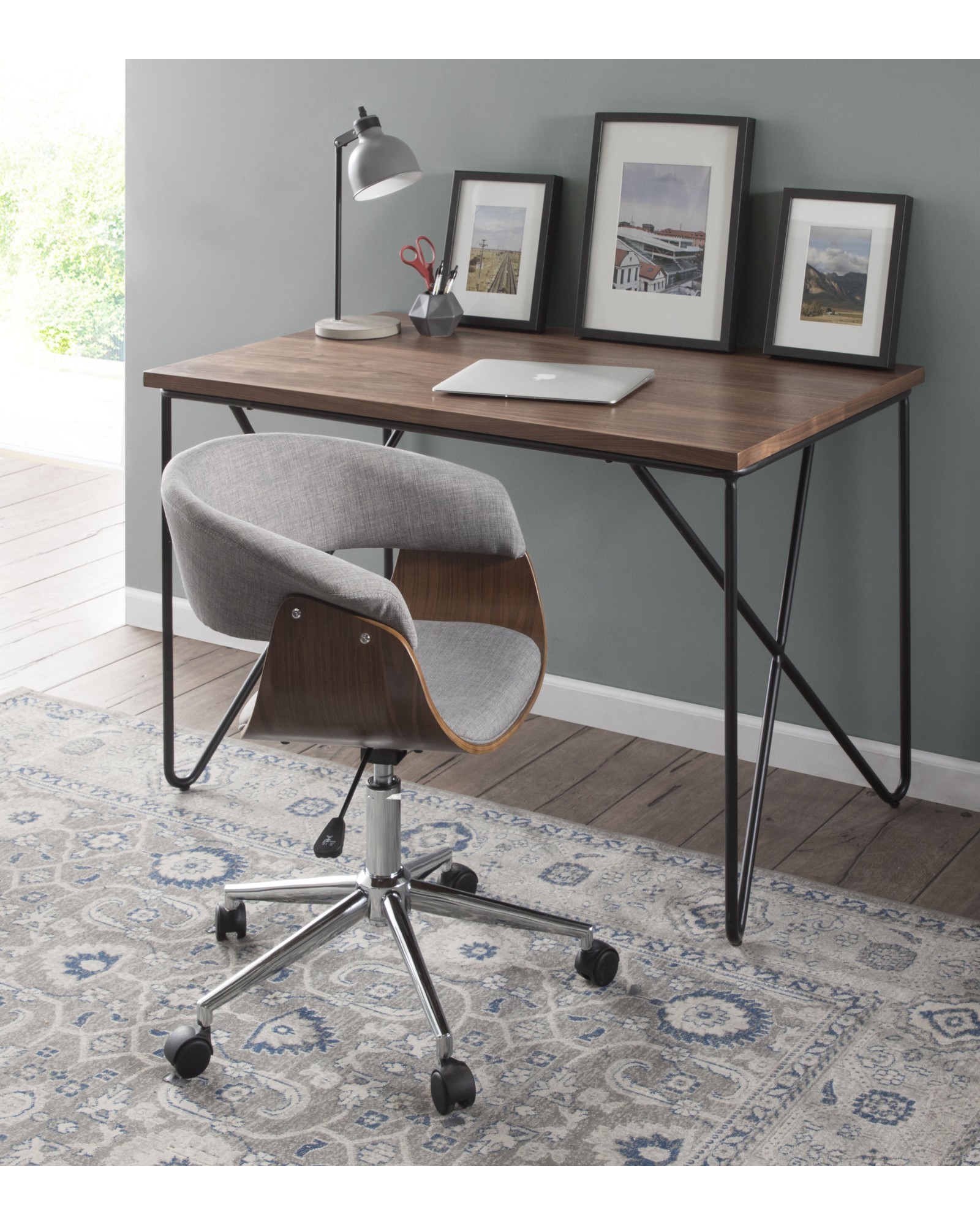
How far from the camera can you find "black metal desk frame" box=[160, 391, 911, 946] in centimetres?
217

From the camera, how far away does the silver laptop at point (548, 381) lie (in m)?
2.36

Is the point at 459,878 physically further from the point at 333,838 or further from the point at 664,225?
the point at 664,225

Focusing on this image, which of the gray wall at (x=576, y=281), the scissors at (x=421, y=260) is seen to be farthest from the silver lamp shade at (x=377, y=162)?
the gray wall at (x=576, y=281)

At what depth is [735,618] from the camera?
214 cm

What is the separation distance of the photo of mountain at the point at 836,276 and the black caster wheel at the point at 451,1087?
61.0 inches

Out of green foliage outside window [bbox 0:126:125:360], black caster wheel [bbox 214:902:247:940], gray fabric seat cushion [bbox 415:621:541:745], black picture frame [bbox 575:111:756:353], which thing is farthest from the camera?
green foliage outside window [bbox 0:126:125:360]

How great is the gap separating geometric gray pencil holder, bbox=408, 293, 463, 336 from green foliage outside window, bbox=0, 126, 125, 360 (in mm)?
2350

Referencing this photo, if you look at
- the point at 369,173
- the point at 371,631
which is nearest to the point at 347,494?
the point at 371,631

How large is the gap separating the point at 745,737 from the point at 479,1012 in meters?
1.14

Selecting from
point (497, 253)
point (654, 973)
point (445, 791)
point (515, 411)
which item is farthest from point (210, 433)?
point (654, 973)

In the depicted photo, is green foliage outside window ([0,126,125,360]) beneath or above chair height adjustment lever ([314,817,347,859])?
above

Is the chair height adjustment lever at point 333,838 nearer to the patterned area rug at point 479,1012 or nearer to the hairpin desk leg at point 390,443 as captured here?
the patterned area rug at point 479,1012

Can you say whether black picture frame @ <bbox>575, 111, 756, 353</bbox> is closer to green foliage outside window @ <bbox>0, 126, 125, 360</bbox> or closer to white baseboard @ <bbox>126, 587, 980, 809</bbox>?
white baseboard @ <bbox>126, 587, 980, 809</bbox>

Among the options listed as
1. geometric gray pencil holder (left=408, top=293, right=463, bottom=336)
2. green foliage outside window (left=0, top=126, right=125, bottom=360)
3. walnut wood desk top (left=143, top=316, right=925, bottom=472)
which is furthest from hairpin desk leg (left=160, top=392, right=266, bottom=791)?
green foliage outside window (left=0, top=126, right=125, bottom=360)
